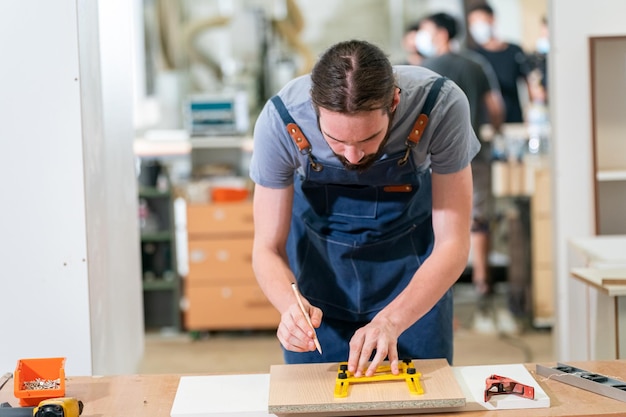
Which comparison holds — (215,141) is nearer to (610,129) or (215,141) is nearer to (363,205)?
Answer: (610,129)

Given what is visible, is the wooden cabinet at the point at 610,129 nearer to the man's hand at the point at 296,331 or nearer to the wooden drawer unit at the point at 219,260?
the man's hand at the point at 296,331

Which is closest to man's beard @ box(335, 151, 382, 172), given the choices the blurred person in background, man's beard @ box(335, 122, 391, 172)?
man's beard @ box(335, 122, 391, 172)

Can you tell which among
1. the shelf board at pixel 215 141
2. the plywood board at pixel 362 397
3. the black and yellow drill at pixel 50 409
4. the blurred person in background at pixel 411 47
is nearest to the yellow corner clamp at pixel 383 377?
the plywood board at pixel 362 397

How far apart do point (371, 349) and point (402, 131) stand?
516 mm

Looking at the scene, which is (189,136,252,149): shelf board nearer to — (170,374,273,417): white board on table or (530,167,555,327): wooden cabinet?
(530,167,555,327): wooden cabinet

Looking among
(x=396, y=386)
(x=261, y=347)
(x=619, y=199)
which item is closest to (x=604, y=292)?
(x=396, y=386)

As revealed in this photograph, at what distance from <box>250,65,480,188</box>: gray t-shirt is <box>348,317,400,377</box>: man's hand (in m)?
0.43

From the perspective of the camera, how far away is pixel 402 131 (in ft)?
6.84

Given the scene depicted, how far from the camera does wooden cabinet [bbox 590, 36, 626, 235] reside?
353 cm

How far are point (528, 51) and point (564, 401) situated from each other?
5131 mm

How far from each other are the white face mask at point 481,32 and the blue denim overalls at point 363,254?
4.34m

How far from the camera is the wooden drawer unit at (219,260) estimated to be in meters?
5.10

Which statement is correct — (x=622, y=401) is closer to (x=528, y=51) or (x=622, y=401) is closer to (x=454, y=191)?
(x=454, y=191)

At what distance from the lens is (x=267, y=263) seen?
7.13ft
